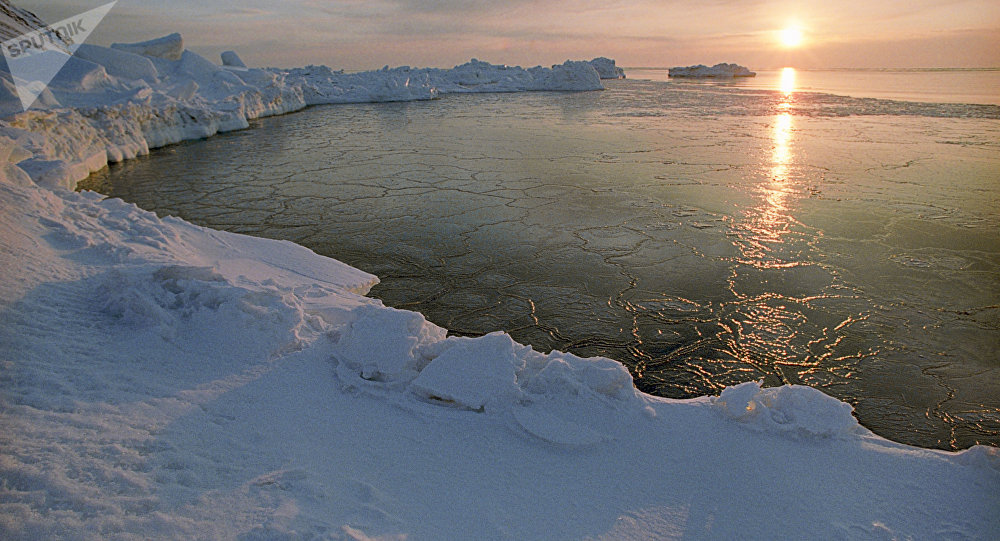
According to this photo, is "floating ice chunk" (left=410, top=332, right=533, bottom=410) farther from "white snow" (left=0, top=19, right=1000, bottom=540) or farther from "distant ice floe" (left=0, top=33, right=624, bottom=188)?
"distant ice floe" (left=0, top=33, right=624, bottom=188)

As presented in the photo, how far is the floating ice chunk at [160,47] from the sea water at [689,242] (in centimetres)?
986

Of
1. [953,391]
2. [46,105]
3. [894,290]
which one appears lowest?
[953,391]

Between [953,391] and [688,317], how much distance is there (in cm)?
145

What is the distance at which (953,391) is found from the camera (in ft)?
9.50

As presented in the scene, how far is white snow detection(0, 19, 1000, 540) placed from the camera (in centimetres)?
166

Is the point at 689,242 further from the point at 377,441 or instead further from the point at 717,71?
the point at 717,71

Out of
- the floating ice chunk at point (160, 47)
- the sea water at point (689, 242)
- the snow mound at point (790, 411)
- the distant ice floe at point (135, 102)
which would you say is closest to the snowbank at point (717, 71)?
the distant ice floe at point (135, 102)

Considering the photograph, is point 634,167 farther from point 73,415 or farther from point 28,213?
point 73,415

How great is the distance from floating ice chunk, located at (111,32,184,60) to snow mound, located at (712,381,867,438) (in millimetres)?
22201

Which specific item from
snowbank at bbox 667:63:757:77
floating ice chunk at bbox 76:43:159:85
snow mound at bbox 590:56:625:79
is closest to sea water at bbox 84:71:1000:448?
floating ice chunk at bbox 76:43:159:85

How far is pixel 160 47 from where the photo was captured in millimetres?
18797

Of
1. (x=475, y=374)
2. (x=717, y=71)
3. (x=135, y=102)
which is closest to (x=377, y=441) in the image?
(x=475, y=374)

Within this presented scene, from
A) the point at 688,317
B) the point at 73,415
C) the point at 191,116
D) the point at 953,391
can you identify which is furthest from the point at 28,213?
the point at 191,116

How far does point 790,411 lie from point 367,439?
1.76m
